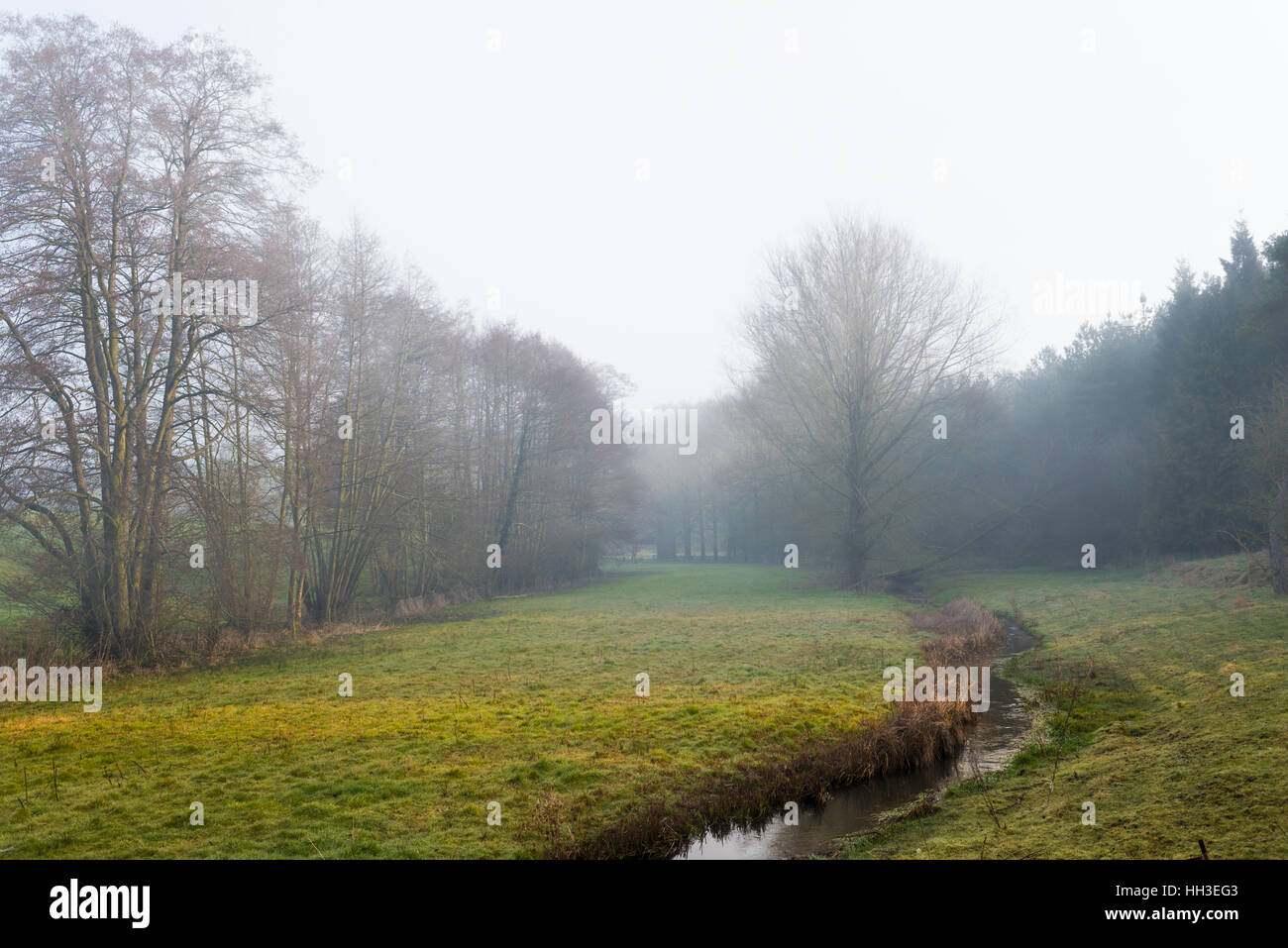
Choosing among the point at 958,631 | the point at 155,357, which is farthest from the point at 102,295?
the point at 958,631

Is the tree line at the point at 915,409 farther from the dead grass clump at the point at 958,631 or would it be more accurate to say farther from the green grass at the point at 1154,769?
the green grass at the point at 1154,769

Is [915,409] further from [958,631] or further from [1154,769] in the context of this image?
[1154,769]

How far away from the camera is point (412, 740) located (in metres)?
9.90

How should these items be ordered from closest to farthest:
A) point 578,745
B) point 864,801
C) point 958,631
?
point 864,801 → point 578,745 → point 958,631

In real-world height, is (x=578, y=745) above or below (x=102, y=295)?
below

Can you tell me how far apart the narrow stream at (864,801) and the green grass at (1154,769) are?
1.37 ft

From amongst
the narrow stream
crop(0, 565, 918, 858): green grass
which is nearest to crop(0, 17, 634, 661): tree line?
crop(0, 565, 918, 858): green grass

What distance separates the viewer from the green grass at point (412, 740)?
7062 millimetres

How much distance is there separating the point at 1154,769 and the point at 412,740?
850 centimetres

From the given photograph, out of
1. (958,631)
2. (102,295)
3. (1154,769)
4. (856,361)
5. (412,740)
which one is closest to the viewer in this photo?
(1154,769)

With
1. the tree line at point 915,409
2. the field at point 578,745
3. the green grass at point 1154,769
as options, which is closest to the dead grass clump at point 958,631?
the field at point 578,745

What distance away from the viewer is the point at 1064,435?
43125mm

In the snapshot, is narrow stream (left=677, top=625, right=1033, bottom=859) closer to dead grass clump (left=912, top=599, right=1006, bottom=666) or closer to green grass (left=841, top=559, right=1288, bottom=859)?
green grass (left=841, top=559, right=1288, bottom=859)
